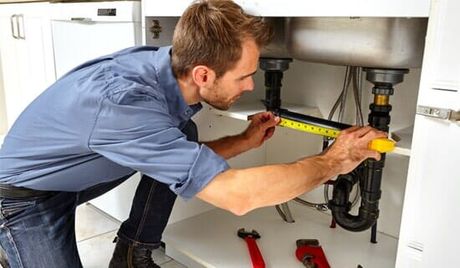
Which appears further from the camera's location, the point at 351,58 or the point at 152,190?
the point at 152,190

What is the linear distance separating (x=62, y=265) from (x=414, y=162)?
869mm

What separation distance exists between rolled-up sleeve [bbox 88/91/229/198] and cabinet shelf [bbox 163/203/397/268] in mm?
534

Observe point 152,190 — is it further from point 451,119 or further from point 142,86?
point 451,119

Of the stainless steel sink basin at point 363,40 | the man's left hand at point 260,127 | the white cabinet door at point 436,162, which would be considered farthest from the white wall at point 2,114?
the white cabinet door at point 436,162

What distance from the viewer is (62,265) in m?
1.13

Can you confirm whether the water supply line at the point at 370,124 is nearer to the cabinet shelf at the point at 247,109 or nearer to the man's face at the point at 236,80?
the cabinet shelf at the point at 247,109

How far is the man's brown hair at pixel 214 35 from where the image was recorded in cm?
94

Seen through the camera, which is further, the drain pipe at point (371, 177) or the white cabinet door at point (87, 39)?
the white cabinet door at point (87, 39)

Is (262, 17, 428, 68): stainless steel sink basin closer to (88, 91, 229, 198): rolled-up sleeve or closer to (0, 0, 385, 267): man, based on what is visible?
(0, 0, 385, 267): man

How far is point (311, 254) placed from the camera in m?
1.32

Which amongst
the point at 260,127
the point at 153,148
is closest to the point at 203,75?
the point at 153,148

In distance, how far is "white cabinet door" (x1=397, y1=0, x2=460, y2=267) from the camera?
742 millimetres

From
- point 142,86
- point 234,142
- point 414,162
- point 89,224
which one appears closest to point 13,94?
point 89,224

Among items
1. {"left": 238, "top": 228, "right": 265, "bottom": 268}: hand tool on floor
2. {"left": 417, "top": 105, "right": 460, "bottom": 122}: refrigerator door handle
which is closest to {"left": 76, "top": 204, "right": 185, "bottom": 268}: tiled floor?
{"left": 238, "top": 228, "right": 265, "bottom": 268}: hand tool on floor
